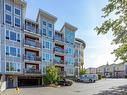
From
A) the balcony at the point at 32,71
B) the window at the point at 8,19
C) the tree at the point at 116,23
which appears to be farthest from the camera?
the balcony at the point at 32,71

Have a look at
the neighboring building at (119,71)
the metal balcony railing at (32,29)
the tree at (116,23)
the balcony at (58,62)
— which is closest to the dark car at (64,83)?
the balcony at (58,62)

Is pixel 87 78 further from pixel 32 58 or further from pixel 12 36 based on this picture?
pixel 12 36

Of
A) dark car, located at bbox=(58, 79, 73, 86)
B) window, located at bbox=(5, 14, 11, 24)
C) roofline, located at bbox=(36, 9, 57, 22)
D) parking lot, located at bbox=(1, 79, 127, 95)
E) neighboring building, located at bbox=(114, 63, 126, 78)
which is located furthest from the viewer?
neighboring building, located at bbox=(114, 63, 126, 78)

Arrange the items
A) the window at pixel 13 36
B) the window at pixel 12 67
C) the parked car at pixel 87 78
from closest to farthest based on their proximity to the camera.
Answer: the window at pixel 12 67, the window at pixel 13 36, the parked car at pixel 87 78

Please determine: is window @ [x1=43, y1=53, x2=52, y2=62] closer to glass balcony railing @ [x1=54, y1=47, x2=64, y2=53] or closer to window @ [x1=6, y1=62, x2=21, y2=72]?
glass balcony railing @ [x1=54, y1=47, x2=64, y2=53]

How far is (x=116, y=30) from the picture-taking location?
37.9 ft

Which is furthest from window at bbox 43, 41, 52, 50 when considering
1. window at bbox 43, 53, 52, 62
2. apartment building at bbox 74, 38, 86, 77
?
apartment building at bbox 74, 38, 86, 77

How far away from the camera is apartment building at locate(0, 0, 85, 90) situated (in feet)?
151

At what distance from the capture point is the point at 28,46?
170 feet

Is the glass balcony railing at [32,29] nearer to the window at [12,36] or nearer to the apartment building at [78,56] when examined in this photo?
the window at [12,36]

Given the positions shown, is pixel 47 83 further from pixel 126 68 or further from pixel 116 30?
pixel 126 68

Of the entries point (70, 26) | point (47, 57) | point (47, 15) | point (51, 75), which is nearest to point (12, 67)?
point (51, 75)

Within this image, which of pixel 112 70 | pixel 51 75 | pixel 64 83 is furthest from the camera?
pixel 112 70

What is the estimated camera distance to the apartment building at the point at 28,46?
46000 mm
